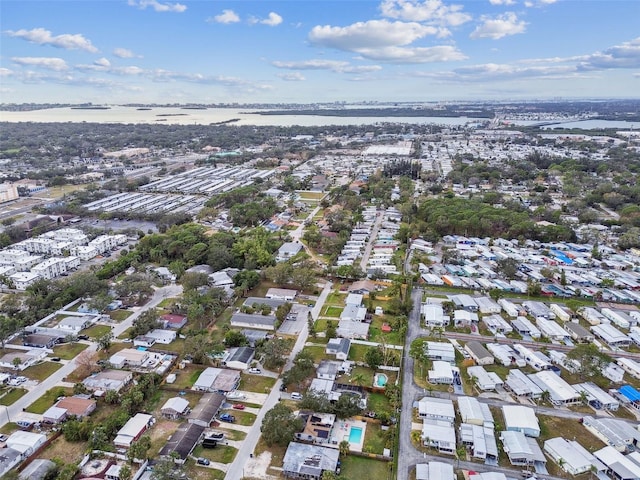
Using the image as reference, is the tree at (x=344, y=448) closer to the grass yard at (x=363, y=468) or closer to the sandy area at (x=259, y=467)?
the grass yard at (x=363, y=468)

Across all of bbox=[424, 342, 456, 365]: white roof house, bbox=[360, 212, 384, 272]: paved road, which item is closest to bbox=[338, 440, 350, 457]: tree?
bbox=[424, 342, 456, 365]: white roof house

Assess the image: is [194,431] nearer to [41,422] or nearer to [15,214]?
[41,422]

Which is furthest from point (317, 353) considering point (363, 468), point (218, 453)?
point (218, 453)

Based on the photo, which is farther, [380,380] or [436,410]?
[380,380]

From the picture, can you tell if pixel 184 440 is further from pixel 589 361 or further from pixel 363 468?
pixel 589 361

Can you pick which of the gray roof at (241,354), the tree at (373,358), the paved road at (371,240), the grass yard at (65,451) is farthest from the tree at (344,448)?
the paved road at (371,240)
